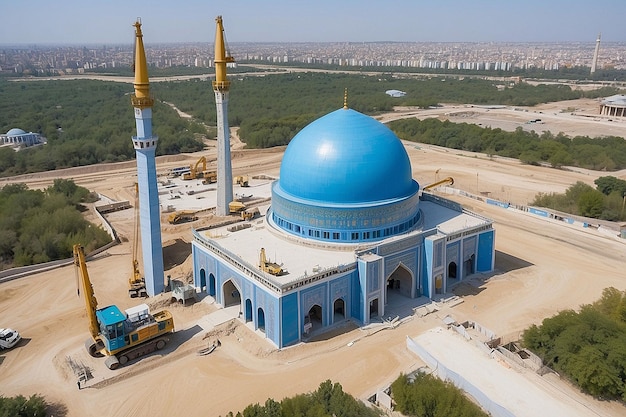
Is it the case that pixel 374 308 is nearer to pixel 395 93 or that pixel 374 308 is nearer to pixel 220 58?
pixel 220 58

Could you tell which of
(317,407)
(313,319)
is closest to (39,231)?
(313,319)

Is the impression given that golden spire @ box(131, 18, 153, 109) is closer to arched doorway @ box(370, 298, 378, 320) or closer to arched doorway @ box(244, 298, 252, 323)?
arched doorway @ box(244, 298, 252, 323)

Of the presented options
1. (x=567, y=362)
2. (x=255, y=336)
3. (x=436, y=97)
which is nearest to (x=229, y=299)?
(x=255, y=336)

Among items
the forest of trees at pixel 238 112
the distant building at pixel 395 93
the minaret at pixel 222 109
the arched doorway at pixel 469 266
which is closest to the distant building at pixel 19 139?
the forest of trees at pixel 238 112

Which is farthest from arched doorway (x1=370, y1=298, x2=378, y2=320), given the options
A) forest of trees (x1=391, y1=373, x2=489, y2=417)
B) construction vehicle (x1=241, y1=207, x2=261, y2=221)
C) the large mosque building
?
construction vehicle (x1=241, y1=207, x2=261, y2=221)

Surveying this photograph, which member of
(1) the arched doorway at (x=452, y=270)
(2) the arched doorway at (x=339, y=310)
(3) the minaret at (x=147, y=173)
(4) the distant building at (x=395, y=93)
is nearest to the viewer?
(2) the arched doorway at (x=339, y=310)

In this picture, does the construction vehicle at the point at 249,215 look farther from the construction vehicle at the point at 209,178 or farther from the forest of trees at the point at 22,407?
the forest of trees at the point at 22,407
